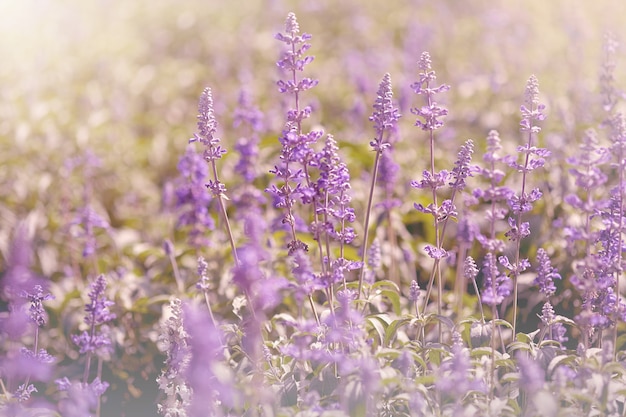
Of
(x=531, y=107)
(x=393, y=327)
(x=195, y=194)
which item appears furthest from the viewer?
(x=195, y=194)

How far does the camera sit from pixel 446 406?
335cm

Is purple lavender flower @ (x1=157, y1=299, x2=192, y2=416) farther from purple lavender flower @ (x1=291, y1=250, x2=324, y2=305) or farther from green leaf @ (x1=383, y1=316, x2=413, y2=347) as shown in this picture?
green leaf @ (x1=383, y1=316, x2=413, y2=347)

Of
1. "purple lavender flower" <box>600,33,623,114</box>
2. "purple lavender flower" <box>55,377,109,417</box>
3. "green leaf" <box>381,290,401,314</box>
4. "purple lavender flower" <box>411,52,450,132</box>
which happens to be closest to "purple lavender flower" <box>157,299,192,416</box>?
"purple lavender flower" <box>55,377,109,417</box>

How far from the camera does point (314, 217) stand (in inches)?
138

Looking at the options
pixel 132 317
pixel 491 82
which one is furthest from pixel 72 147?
pixel 491 82

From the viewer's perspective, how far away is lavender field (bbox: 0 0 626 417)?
11.0 ft

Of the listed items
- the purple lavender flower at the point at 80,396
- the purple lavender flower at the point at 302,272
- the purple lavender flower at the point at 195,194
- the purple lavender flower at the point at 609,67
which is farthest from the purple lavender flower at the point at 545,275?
the purple lavender flower at the point at 195,194

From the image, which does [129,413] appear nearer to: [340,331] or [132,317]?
[132,317]

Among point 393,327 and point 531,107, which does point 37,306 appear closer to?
point 393,327

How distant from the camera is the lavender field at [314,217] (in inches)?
132

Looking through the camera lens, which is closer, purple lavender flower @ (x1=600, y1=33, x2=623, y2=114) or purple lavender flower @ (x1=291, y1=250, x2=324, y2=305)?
purple lavender flower @ (x1=291, y1=250, x2=324, y2=305)

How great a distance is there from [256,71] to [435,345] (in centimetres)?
803

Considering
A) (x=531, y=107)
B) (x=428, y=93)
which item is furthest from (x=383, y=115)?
(x=531, y=107)

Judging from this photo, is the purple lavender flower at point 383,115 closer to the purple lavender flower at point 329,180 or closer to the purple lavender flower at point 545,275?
the purple lavender flower at point 329,180
